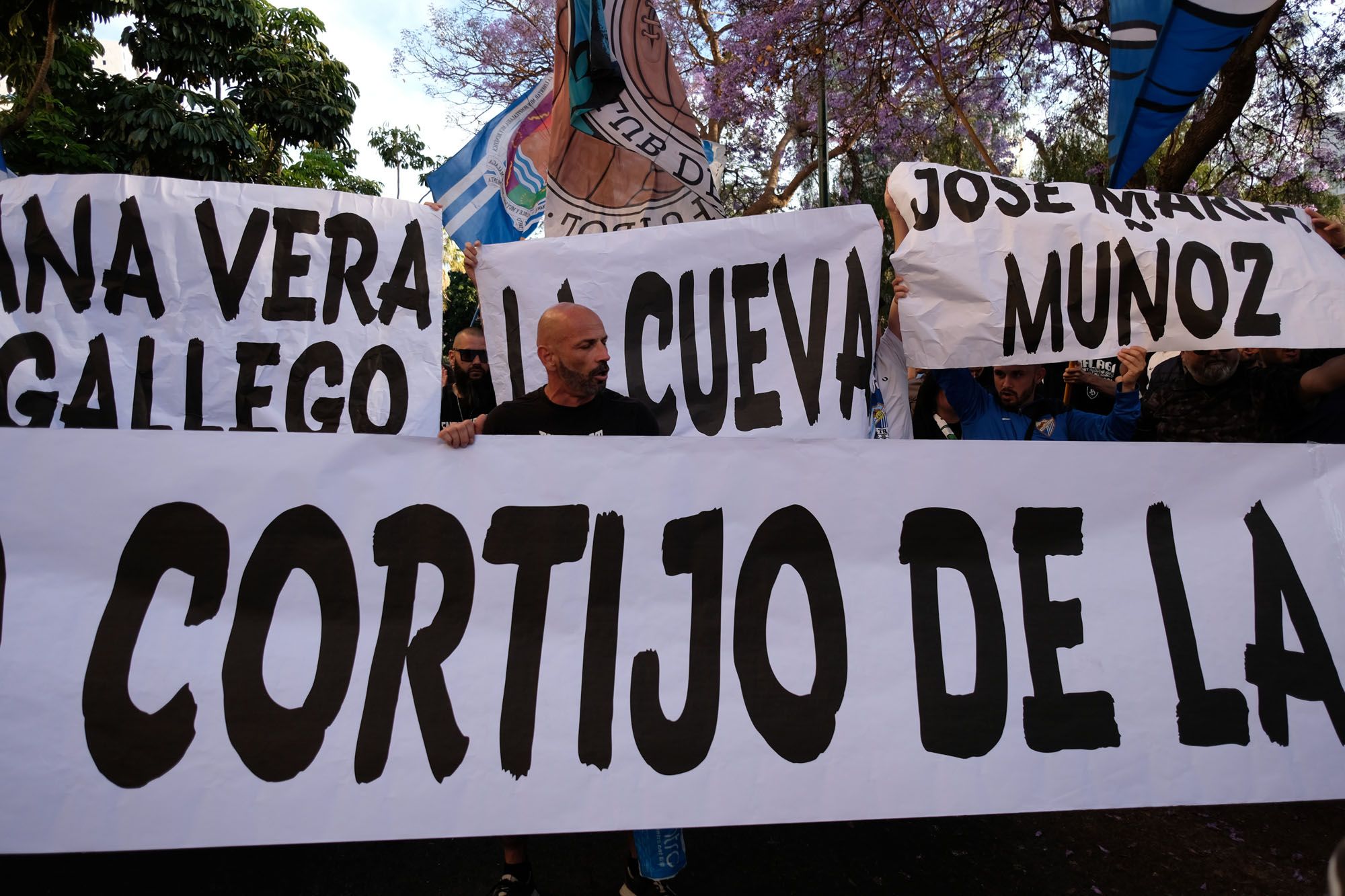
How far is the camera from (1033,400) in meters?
3.53

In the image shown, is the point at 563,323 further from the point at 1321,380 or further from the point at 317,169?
the point at 317,169

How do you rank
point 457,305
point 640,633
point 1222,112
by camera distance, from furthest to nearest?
1. point 457,305
2. point 1222,112
3. point 640,633

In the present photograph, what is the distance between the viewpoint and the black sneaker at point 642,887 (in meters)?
2.59

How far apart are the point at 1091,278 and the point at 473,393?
9.90ft

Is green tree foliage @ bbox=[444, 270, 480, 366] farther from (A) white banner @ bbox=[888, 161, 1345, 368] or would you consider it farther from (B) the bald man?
(A) white banner @ bbox=[888, 161, 1345, 368]

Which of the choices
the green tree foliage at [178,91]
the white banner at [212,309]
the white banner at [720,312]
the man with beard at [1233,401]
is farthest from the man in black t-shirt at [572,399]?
the green tree foliage at [178,91]

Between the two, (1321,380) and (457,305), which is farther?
(457,305)

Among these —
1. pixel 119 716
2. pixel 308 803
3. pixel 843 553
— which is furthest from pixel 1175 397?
pixel 119 716

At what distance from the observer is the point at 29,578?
6.93 feet

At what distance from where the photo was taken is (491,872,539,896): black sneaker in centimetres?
262

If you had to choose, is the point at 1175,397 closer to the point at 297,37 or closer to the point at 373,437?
the point at 373,437

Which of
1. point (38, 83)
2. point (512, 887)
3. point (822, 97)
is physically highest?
point (822, 97)

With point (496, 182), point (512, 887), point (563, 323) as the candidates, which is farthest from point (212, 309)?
point (496, 182)

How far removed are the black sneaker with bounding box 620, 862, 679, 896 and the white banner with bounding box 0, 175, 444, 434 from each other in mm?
1627
